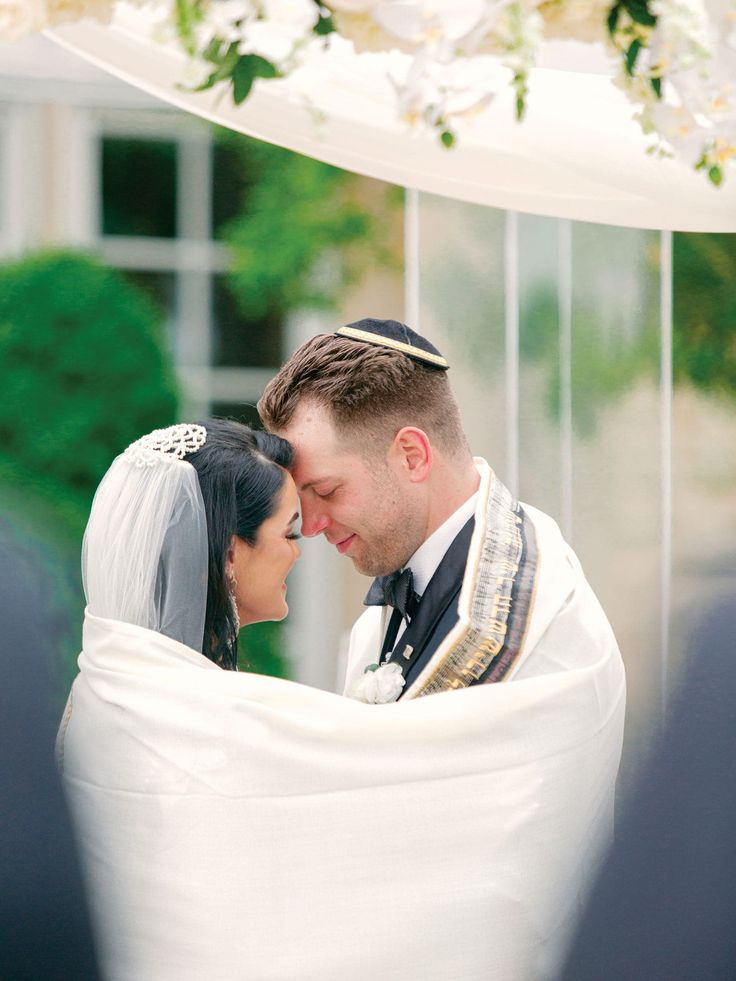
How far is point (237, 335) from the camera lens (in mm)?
5027

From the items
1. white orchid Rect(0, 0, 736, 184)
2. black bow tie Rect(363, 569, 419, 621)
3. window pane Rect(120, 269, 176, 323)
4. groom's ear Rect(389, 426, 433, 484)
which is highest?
white orchid Rect(0, 0, 736, 184)

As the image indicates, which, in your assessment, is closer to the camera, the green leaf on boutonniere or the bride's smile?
the green leaf on boutonniere

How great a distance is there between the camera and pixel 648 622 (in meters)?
3.94

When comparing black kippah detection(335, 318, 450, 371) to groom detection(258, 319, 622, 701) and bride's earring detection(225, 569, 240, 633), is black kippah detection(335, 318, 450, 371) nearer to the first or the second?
groom detection(258, 319, 622, 701)

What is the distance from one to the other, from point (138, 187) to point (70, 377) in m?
0.87

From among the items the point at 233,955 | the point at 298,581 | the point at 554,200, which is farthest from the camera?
the point at 298,581

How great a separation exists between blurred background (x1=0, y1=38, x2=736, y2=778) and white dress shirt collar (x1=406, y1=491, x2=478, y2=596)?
3.22 ft

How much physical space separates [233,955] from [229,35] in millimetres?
1339

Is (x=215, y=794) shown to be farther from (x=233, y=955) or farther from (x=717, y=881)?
(x=717, y=881)

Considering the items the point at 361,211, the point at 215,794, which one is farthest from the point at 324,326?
the point at 215,794

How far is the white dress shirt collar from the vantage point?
2.62 meters

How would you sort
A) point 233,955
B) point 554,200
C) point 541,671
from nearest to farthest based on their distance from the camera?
1. point 233,955
2. point 541,671
3. point 554,200

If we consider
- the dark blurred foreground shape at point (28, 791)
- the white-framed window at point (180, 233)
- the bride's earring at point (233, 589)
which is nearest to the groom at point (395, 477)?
the bride's earring at point (233, 589)

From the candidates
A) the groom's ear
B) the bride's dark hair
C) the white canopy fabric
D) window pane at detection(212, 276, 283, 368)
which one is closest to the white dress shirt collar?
the groom's ear
